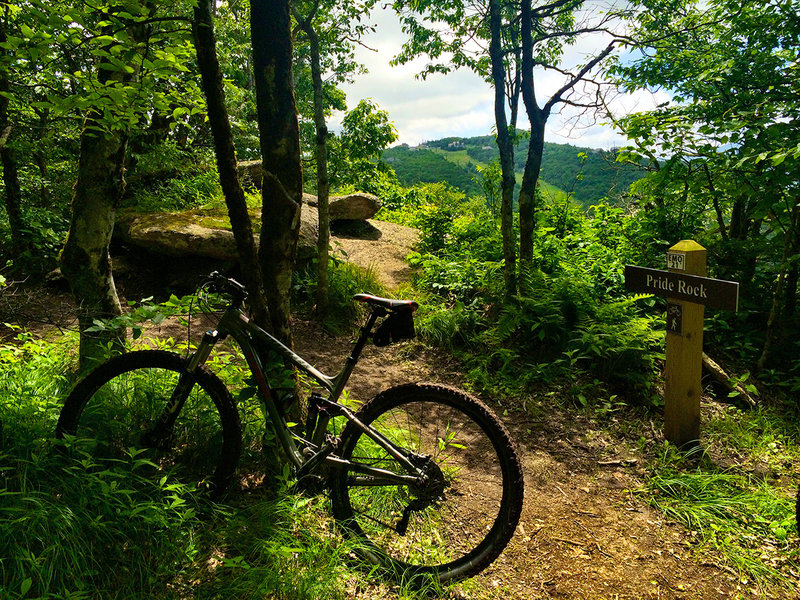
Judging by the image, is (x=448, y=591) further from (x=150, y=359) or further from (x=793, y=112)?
(x=793, y=112)

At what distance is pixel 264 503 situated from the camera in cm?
260

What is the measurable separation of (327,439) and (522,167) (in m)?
9.52

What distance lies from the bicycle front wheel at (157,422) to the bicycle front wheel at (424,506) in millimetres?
749

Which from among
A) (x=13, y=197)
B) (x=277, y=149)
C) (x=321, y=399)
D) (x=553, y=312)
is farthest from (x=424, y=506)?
(x=13, y=197)

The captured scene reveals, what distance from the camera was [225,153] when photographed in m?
2.75

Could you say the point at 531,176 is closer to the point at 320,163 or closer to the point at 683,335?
the point at 320,163

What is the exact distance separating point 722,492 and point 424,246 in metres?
7.46

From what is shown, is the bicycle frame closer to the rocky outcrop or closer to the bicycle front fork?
the bicycle front fork

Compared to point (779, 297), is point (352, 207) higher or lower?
higher

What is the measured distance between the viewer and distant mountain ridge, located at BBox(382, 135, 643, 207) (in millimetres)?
8645

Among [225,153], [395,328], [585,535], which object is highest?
[225,153]

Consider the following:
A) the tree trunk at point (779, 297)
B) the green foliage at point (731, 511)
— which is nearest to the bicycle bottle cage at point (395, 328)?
the green foliage at point (731, 511)

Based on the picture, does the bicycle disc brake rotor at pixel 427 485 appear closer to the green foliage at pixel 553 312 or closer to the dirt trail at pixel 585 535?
the dirt trail at pixel 585 535

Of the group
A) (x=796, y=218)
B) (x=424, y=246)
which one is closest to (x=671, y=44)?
(x=796, y=218)
